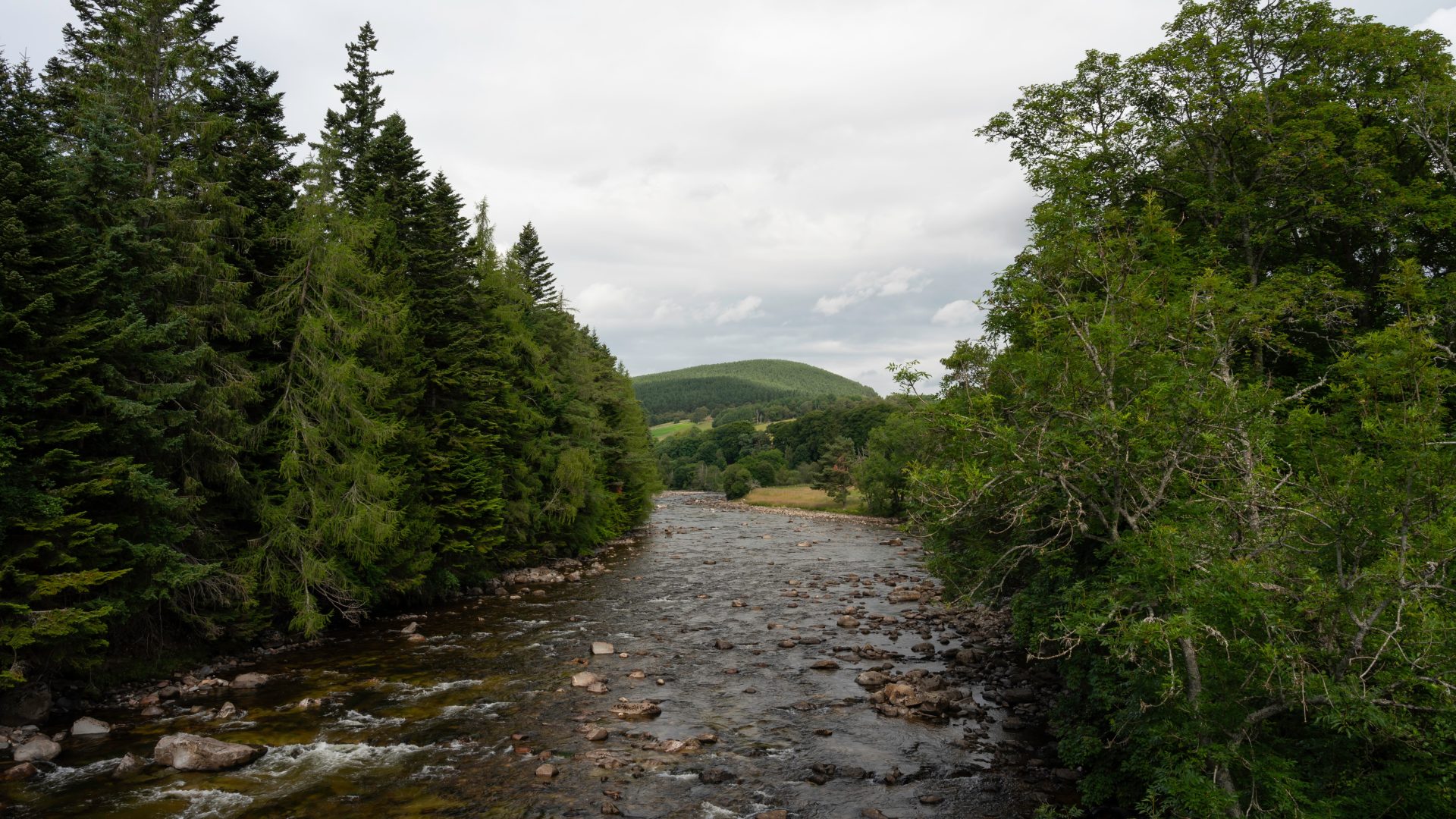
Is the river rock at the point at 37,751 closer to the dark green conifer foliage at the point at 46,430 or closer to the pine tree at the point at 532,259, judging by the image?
the dark green conifer foliage at the point at 46,430

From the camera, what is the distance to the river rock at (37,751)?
470 inches

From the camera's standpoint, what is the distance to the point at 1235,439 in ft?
30.5

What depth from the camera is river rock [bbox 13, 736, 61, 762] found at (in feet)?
39.2

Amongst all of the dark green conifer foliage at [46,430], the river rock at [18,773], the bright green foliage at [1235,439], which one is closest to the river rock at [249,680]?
Result: the dark green conifer foliage at [46,430]

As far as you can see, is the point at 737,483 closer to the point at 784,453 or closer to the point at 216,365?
the point at 784,453

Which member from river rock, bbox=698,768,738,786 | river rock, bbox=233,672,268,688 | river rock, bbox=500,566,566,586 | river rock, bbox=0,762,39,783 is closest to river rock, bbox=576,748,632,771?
river rock, bbox=698,768,738,786

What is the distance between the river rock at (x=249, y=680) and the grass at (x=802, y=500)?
66.4 m

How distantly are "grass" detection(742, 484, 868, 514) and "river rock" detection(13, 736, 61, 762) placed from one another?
Result: 70774 millimetres

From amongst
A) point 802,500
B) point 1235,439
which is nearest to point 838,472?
→ point 802,500

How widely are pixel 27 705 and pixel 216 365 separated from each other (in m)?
8.57

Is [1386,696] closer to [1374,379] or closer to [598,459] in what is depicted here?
[1374,379]

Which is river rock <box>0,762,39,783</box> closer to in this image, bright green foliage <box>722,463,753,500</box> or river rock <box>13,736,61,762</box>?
river rock <box>13,736,61,762</box>

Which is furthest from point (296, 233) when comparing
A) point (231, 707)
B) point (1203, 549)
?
point (1203, 549)

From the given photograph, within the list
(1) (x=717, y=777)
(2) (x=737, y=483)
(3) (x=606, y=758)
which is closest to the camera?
(1) (x=717, y=777)
